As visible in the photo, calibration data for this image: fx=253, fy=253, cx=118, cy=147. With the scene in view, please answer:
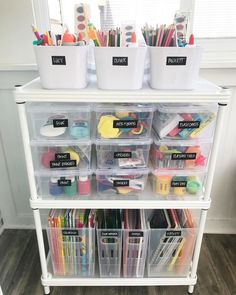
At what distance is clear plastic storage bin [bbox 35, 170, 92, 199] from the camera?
95 centimetres

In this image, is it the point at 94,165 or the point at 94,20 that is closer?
the point at 94,165

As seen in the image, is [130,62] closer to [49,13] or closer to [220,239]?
[49,13]

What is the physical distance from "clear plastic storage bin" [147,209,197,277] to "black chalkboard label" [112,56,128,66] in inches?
25.6

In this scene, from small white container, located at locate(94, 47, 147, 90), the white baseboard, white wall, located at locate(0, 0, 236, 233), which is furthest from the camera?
the white baseboard

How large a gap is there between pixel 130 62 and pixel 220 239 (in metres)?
1.16

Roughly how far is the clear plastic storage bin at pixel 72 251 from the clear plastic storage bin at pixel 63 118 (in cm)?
39

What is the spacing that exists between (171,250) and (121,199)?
33 centimetres

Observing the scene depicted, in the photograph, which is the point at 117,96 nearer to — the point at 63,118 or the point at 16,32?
the point at 63,118

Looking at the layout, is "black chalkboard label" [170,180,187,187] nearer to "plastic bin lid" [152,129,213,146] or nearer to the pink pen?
"plastic bin lid" [152,129,213,146]

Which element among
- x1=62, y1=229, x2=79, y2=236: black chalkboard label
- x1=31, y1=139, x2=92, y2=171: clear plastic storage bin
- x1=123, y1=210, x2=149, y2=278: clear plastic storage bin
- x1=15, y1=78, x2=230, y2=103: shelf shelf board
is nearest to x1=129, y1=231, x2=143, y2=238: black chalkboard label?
x1=123, y1=210, x2=149, y2=278: clear plastic storage bin

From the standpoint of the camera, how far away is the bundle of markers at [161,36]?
2.57 feet

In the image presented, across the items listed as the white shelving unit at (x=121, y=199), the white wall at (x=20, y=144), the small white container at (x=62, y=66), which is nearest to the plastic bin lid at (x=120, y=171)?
the white shelving unit at (x=121, y=199)

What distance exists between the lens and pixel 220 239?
144 cm

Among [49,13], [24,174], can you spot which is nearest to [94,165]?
[24,174]
